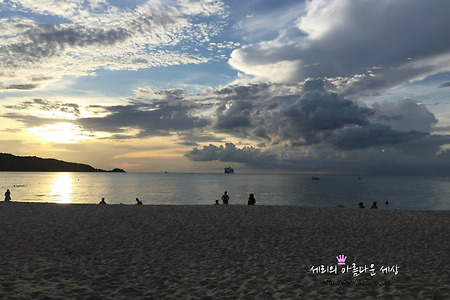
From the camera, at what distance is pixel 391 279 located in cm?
927

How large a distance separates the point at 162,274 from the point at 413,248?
1011 cm

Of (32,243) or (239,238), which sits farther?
(239,238)

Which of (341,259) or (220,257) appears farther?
(220,257)

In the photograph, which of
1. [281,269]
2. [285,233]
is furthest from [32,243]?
[285,233]

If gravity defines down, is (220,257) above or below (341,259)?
below

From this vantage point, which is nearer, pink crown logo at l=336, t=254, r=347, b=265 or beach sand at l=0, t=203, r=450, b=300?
beach sand at l=0, t=203, r=450, b=300

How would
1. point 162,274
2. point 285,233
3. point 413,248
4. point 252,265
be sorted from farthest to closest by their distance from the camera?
point 285,233 < point 413,248 < point 252,265 < point 162,274

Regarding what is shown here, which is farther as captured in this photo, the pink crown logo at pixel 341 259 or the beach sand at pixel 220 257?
the pink crown logo at pixel 341 259

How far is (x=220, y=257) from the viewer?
11.6 m

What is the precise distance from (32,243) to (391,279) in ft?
44.3

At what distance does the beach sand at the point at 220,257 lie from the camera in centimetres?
823

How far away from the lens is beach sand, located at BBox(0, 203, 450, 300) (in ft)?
27.0

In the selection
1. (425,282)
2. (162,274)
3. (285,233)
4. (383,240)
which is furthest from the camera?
(285,233)

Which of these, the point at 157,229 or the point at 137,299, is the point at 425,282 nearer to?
the point at 137,299
